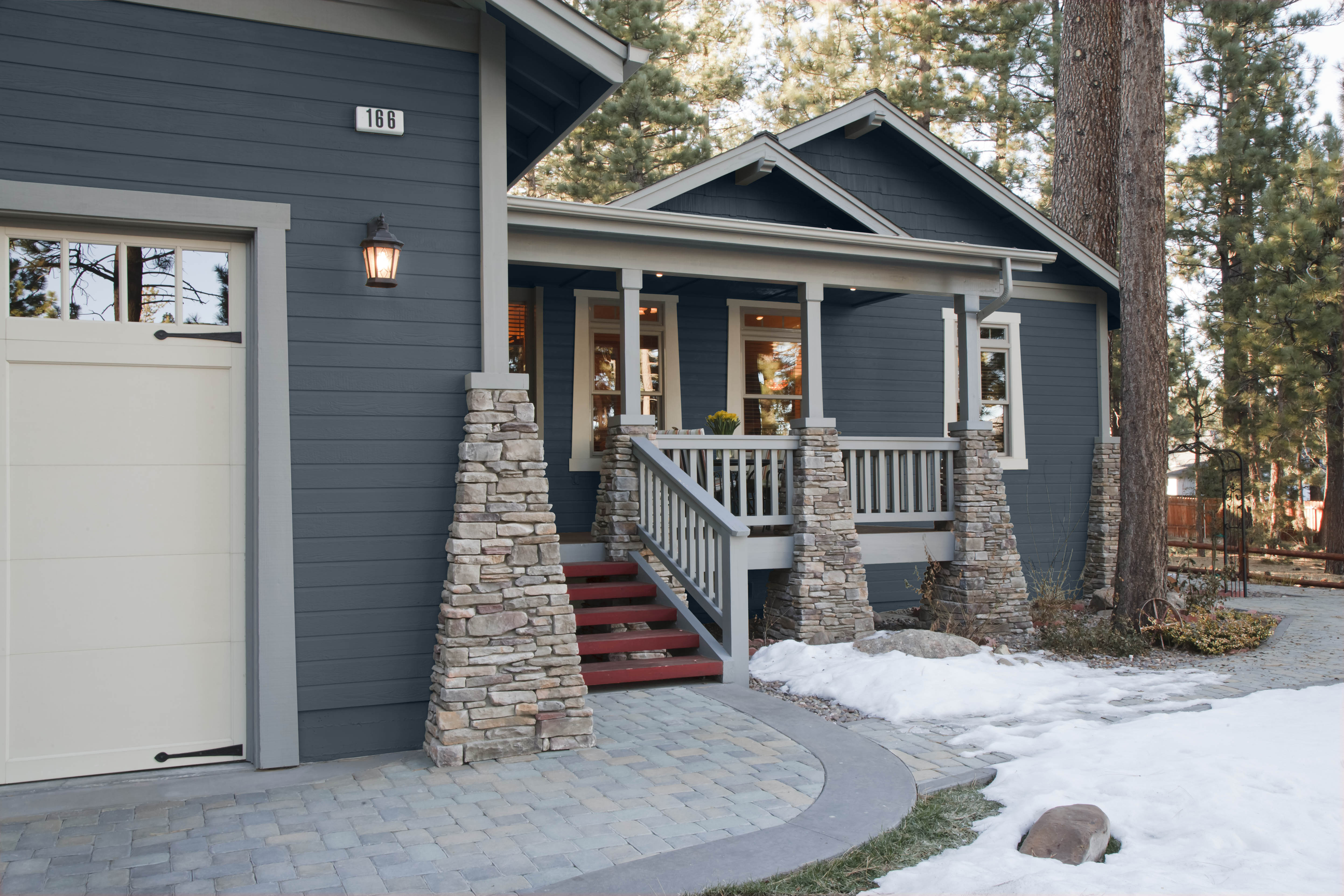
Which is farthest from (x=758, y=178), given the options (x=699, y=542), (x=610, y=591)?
(x=610, y=591)

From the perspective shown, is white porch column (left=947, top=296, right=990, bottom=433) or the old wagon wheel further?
white porch column (left=947, top=296, right=990, bottom=433)

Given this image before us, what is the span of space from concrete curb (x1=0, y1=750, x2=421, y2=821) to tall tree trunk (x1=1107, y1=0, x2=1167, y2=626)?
21.6ft

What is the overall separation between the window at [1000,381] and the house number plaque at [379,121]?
754 cm

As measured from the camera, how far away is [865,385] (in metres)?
10.7

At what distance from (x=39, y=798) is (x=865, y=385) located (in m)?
8.44

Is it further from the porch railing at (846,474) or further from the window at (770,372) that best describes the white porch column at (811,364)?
the window at (770,372)

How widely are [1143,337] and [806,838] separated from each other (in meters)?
6.68

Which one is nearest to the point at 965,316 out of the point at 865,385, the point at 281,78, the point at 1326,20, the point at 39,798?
the point at 865,385

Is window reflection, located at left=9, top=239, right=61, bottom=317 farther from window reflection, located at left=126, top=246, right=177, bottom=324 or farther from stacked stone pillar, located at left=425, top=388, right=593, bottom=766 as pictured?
stacked stone pillar, located at left=425, top=388, right=593, bottom=766

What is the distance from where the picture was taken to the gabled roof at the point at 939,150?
10.5m

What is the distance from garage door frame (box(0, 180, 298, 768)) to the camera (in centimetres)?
477

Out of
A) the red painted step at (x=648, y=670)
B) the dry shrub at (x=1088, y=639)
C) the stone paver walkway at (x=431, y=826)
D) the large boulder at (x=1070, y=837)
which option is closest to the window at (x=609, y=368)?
the red painted step at (x=648, y=670)

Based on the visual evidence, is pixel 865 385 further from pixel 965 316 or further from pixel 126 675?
pixel 126 675

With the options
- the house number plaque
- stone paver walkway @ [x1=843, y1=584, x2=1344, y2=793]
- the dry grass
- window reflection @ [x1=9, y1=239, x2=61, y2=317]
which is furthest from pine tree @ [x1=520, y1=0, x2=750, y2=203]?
the dry grass
